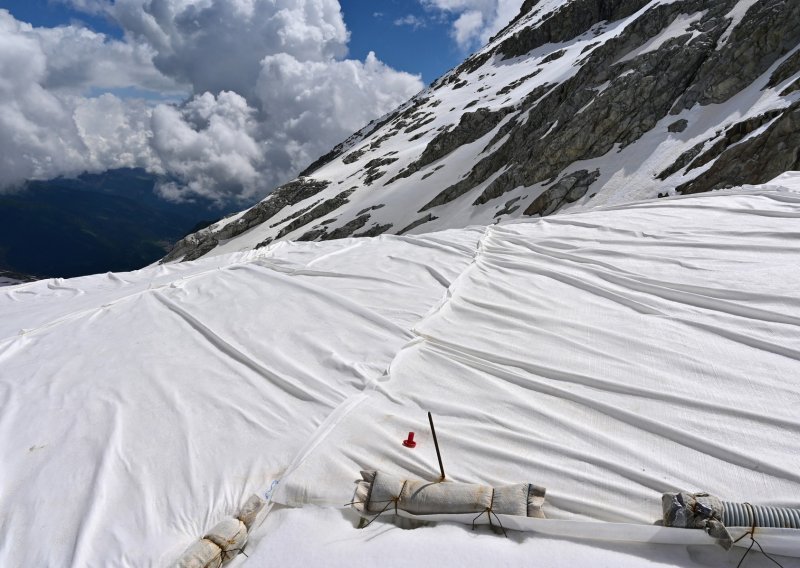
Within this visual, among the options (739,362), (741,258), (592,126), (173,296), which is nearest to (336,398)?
(739,362)

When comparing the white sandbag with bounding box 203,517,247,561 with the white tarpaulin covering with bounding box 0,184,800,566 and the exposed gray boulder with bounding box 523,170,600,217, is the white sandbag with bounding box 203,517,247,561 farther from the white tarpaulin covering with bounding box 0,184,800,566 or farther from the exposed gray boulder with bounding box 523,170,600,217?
the exposed gray boulder with bounding box 523,170,600,217

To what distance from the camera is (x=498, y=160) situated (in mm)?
40281

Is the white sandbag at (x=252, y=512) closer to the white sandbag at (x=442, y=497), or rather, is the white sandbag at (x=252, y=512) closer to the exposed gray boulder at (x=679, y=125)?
the white sandbag at (x=442, y=497)

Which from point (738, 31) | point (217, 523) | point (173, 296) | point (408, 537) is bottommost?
point (408, 537)

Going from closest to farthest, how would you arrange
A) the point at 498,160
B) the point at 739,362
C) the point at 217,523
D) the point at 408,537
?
the point at 408,537
the point at 217,523
the point at 739,362
the point at 498,160

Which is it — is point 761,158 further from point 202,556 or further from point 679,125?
point 202,556

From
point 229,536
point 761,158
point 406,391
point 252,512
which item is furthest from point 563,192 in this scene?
point 229,536

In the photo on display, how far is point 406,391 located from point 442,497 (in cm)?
129

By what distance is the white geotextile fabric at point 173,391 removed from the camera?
294 cm

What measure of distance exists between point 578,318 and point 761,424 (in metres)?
1.99

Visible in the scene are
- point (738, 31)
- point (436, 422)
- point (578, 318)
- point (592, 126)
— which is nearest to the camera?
point (436, 422)

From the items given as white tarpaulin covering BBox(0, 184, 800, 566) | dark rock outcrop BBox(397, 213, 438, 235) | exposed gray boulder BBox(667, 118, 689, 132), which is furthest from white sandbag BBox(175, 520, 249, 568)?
dark rock outcrop BBox(397, 213, 438, 235)

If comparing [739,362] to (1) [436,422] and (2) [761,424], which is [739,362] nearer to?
(2) [761,424]

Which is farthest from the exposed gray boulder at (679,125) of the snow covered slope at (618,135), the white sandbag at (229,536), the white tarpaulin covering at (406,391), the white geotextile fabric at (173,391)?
the white sandbag at (229,536)
